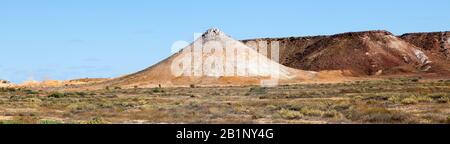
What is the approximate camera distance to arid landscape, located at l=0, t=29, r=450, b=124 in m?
22.9

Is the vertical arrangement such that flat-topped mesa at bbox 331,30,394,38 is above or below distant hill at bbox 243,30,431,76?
above

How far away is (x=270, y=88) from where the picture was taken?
5762 cm

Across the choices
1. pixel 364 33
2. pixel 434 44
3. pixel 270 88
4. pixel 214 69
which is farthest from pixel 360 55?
pixel 270 88

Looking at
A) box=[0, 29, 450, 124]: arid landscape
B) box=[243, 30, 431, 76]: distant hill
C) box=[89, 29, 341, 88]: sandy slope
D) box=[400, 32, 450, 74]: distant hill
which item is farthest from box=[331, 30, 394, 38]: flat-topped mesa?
box=[89, 29, 341, 88]: sandy slope

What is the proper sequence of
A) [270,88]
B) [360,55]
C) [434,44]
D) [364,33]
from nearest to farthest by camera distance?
[270,88], [360,55], [364,33], [434,44]

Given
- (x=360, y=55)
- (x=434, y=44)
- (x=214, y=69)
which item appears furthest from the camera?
(x=434, y=44)

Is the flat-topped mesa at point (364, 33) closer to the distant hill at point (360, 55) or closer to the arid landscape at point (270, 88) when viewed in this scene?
the distant hill at point (360, 55)

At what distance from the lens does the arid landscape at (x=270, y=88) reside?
902 inches

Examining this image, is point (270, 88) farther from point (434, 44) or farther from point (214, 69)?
point (434, 44)

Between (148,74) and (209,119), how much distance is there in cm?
6163

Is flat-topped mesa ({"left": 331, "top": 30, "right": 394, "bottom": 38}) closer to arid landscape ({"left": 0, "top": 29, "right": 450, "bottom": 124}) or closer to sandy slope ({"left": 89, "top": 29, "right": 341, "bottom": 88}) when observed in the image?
arid landscape ({"left": 0, "top": 29, "right": 450, "bottom": 124})
